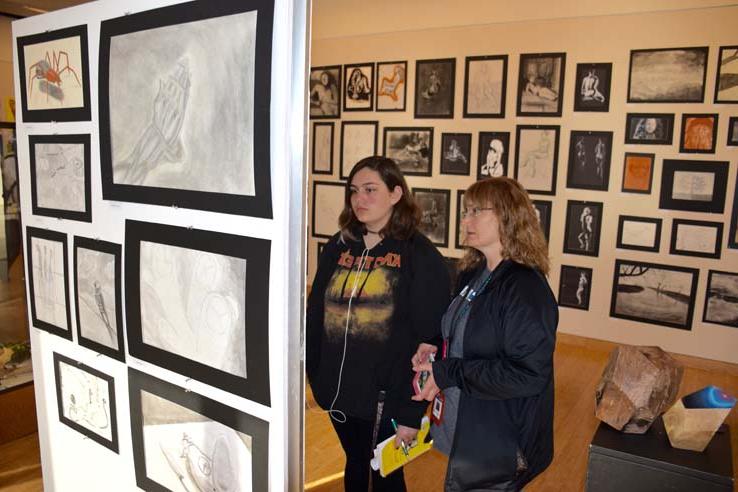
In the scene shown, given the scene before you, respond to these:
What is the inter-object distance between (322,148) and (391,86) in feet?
4.35

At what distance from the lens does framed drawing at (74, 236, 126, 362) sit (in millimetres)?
1532

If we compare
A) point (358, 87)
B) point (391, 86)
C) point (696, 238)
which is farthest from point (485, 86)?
point (696, 238)

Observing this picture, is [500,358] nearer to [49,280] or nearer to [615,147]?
[49,280]

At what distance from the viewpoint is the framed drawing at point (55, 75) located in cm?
152

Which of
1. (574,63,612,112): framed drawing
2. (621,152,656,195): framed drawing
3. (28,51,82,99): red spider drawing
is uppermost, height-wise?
(574,63,612,112): framed drawing

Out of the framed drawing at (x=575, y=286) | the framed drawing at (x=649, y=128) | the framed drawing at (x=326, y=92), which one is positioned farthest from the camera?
the framed drawing at (x=326, y=92)

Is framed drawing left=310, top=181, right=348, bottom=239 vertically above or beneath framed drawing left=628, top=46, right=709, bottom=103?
beneath

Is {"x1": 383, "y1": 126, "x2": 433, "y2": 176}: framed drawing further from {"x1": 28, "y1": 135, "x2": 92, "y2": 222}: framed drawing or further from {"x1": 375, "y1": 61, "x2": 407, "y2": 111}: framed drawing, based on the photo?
{"x1": 28, "y1": 135, "x2": 92, "y2": 222}: framed drawing

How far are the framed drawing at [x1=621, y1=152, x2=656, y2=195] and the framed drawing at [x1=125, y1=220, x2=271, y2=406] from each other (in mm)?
5079

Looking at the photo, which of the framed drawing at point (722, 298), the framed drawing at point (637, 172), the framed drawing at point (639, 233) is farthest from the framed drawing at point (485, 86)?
the framed drawing at point (722, 298)

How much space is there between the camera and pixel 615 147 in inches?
211

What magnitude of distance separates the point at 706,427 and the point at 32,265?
256cm

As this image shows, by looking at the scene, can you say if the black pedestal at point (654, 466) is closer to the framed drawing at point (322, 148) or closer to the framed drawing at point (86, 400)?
the framed drawing at point (86, 400)

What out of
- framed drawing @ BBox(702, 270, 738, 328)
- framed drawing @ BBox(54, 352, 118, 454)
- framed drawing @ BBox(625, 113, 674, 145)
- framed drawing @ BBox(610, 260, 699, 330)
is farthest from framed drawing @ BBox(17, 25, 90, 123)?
framed drawing @ BBox(702, 270, 738, 328)
